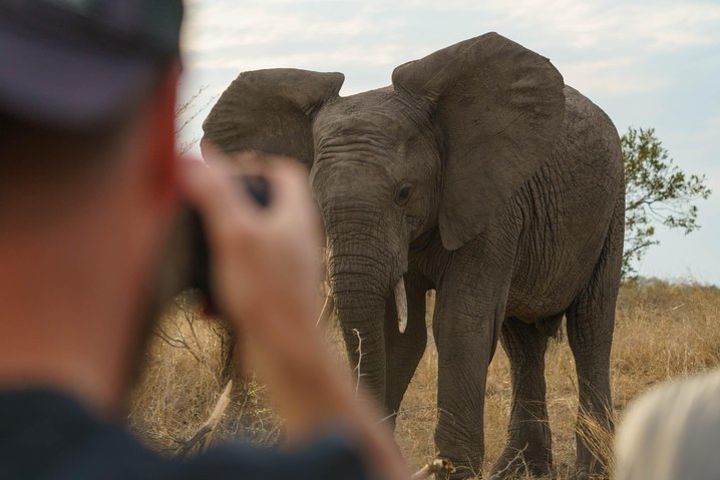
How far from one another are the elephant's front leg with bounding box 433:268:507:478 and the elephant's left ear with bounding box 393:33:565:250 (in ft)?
1.10

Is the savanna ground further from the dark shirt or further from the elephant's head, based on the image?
the dark shirt

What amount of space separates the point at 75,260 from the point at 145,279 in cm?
5

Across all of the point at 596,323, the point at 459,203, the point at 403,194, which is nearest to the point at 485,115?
the point at 459,203

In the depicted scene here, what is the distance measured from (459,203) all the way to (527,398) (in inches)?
88.3

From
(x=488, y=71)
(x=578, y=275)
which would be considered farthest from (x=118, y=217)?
(x=578, y=275)

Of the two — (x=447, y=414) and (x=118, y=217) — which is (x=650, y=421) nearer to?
(x=118, y=217)

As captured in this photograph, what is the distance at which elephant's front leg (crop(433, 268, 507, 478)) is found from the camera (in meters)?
6.79

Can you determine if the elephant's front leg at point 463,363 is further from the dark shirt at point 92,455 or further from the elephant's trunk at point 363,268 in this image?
the dark shirt at point 92,455

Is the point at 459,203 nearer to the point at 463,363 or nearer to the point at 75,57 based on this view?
the point at 463,363

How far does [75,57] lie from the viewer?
1.57 ft

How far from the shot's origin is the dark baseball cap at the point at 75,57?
1.51ft

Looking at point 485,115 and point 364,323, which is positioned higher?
point 485,115

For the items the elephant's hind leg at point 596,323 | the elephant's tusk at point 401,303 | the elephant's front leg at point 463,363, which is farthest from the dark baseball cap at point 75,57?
the elephant's hind leg at point 596,323

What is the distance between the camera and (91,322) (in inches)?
19.6
